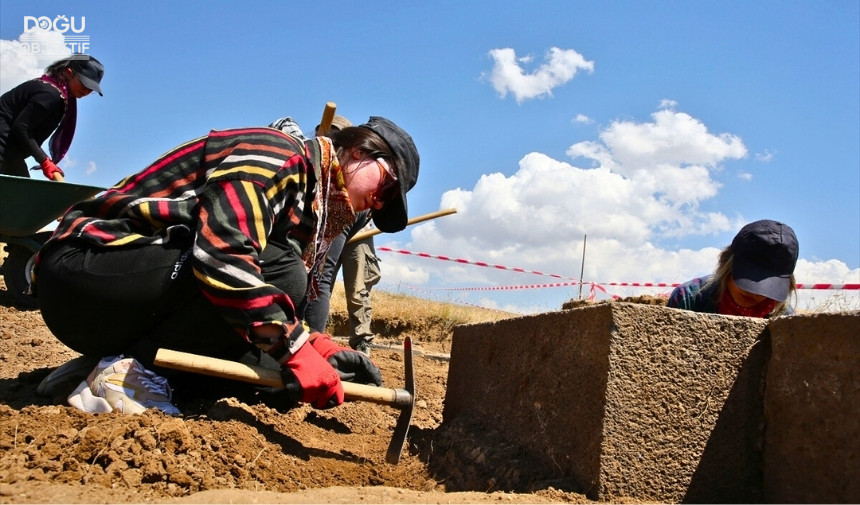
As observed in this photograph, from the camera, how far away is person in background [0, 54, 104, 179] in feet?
16.4

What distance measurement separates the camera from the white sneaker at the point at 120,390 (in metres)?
2.19

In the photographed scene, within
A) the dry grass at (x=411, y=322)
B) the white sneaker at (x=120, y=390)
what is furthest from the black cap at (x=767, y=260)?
the dry grass at (x=411, y=322)

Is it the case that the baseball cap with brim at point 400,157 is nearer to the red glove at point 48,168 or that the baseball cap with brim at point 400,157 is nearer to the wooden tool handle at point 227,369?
the wooden tool handle at point 227,369

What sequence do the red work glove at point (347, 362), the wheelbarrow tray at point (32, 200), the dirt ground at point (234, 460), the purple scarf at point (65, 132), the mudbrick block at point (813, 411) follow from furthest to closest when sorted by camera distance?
the purple scarf at point (65, 132)
the wheelbarrow tray at point (32, 200)
the red work glove at point (347, 362)
the dirt ground at point (234, 460)
the mudbrick block at point (813, 411)

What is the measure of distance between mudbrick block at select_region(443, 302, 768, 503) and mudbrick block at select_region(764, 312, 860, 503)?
6cm

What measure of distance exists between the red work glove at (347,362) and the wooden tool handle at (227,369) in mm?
258

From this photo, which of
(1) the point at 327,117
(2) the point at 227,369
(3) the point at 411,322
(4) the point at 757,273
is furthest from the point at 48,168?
(4) the point at 757,273

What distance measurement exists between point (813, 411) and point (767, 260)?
1.00 metres

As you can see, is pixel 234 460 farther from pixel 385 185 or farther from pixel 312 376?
pixel 385 185

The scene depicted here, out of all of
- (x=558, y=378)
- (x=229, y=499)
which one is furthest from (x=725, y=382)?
(x=229, y=499)

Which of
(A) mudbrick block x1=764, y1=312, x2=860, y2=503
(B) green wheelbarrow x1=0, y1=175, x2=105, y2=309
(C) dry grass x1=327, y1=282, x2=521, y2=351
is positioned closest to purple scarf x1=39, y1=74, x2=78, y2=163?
(B) green wheelbarrow x1=0, y1=175, x2=105, y2=309

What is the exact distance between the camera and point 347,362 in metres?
2.73

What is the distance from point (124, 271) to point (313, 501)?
942 millimetres

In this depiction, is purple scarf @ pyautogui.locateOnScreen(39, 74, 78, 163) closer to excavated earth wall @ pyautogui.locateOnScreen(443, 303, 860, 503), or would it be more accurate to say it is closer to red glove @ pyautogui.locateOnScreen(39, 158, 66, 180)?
red glove @ pyautogui.locateOnScreen(39, 158, 66, 180)
